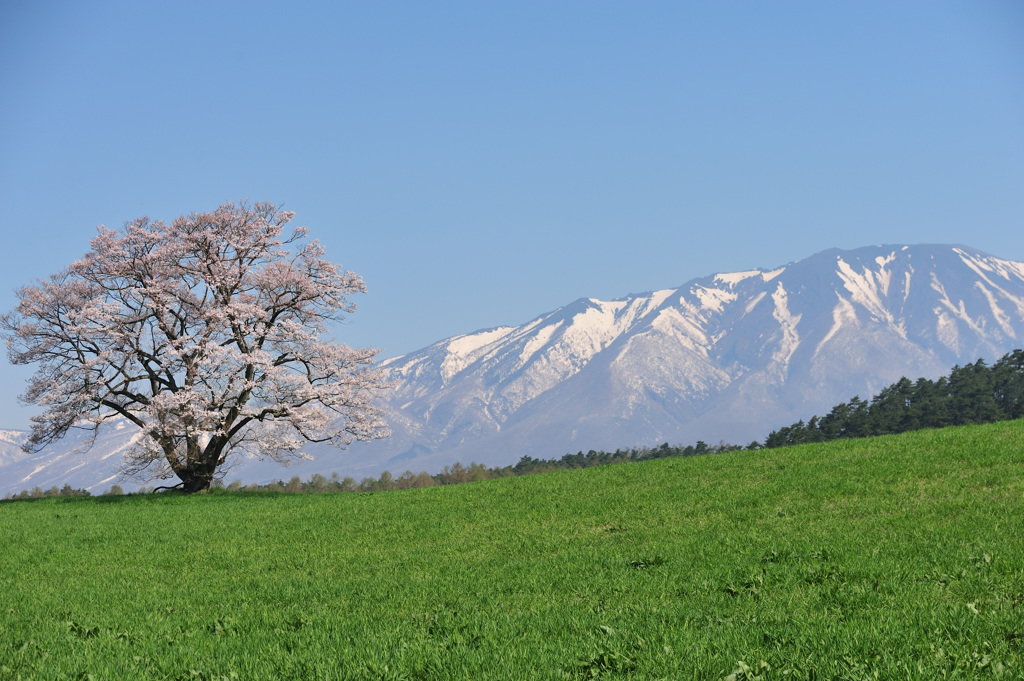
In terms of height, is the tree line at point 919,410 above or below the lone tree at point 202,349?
below

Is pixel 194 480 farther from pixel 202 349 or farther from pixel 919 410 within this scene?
pixel 919 410

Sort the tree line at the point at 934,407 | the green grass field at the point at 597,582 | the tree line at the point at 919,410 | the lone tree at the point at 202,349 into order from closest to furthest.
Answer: the green grass field at the point at 597,582
the lone tree at the point at 202,349
the tree line at the point at 919,410
the tree line at the point at 934,407

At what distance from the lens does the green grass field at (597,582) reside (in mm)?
8930

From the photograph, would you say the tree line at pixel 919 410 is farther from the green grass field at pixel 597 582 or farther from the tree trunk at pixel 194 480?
the green grass field at pixel 597 582

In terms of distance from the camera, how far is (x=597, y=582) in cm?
1377

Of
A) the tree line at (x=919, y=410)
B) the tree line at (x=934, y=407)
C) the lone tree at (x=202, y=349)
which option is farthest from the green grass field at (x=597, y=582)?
the tree line at (x=934, y=407)

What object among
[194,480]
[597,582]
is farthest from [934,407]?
[597,582]

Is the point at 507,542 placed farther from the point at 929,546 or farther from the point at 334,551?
the point at 929,546

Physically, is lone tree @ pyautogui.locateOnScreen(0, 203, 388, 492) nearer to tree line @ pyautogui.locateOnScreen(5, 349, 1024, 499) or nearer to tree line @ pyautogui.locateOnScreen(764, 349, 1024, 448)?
tree line @ pyautogui.locateOnScreen(5, 349, 1024, 499)

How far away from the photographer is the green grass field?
352 inches

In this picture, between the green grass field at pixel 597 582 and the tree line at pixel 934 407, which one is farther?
the tree line at pixel 934 407

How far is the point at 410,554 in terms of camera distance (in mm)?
20281

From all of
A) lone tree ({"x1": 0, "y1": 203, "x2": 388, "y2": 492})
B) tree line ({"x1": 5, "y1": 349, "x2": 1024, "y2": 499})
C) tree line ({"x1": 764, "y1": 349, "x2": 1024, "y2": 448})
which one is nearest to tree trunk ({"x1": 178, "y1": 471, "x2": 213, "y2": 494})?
lone tree ({"x1": 0, "y1": 203, "x2": 388, "y2": 492})

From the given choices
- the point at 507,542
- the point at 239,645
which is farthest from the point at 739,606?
the point at 507,542
